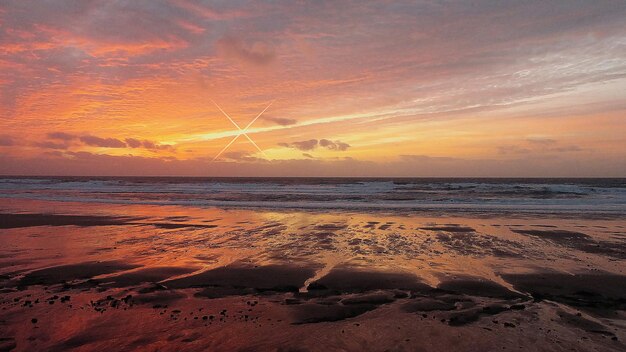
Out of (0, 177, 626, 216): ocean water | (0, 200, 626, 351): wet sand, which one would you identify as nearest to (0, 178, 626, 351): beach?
(0, 200, 626, 351): wet sand

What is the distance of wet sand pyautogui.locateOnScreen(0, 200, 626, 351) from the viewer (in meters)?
6.18

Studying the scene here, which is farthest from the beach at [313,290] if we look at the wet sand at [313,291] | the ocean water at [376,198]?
the ocean water at [376,198]

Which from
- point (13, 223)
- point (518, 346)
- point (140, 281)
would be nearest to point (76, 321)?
point (140, 281)

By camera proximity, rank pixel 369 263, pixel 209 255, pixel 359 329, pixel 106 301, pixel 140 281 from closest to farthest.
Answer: pixel 359 329, pixel 106 301, pixel 140 281, pixel 369 263, pixel 209 255

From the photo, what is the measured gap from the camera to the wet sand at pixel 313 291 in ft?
20.3

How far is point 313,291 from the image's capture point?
28.9 feet

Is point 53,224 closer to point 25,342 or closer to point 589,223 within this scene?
point 25,342

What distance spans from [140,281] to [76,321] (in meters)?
2.85

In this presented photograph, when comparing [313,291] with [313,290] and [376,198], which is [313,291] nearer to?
[313,290]

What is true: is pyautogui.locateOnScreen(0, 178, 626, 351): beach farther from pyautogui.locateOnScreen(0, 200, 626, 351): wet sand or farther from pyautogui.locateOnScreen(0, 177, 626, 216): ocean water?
pyautogui.locateOnScreen(0, 177, 626, 216): ocean water

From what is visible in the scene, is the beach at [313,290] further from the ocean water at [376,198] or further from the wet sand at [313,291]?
the ocean water at [376,198]

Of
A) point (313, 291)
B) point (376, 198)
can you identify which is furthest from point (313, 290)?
point (376, 198)

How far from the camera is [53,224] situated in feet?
67.2

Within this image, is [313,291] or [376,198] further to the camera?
[376,198]
